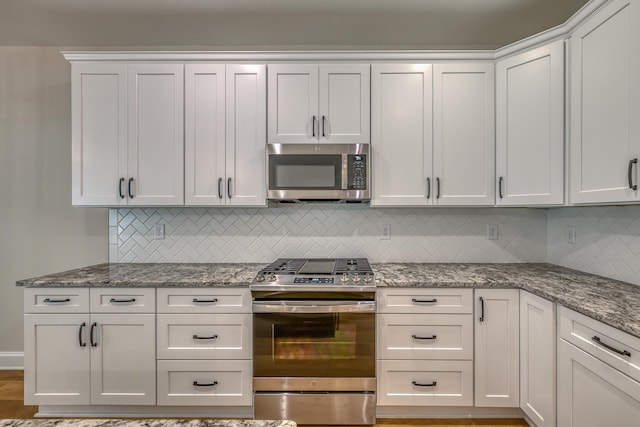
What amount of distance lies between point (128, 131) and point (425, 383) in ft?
8.77

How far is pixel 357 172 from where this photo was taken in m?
2.47

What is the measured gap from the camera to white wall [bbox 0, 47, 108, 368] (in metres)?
2.94

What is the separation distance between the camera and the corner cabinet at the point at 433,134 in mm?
2508

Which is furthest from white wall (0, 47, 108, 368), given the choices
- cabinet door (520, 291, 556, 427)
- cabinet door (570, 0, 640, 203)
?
cabinet door (570, 0, 640, 203)

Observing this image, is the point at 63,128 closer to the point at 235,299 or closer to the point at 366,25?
the point at 235,299

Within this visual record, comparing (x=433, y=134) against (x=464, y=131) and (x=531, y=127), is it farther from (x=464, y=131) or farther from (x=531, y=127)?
(x=531, y=127)

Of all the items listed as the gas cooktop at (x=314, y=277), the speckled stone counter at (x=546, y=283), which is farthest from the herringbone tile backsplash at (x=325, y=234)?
the gas cooktop at (x=314, y=277)

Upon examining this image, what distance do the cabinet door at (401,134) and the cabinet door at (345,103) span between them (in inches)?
2.3

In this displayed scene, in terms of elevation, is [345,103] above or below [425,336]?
above

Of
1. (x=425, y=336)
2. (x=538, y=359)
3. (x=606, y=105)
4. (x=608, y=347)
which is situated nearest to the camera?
(x=608, y=347)

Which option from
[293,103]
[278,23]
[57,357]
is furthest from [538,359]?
[57,357]

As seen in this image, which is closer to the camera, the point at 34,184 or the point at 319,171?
the point at 319,171

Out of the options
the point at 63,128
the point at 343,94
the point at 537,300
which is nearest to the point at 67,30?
the point at 63,128

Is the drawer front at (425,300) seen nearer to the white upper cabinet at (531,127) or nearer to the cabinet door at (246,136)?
the white upper cabinet at (531,127)
